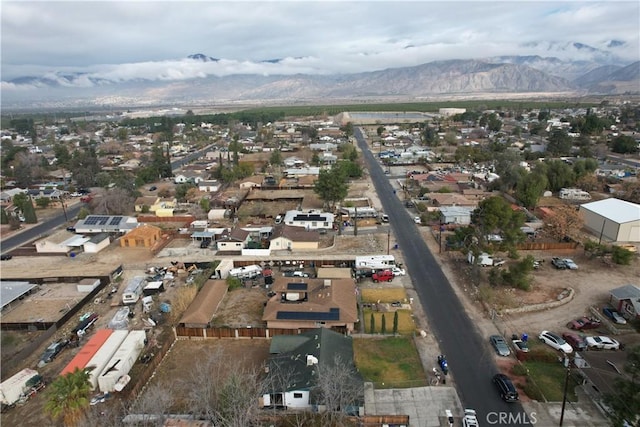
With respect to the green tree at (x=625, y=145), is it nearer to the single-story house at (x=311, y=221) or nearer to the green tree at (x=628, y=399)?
the single-story house at (x=311, y=221)

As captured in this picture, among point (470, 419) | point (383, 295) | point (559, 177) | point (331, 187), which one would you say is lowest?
point (383, 295)

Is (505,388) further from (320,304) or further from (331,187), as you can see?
(331,187)

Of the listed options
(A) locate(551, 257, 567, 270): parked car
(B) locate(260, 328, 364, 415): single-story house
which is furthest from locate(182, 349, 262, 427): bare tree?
(A) locate(551, 257, 567, 270): parked car

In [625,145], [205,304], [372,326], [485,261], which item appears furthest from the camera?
[625,145]

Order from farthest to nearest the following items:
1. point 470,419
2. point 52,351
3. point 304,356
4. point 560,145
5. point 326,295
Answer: point 560,145
point 326,295
point 52,351
point 304,356
point 470,419

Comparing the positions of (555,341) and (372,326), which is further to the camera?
(372,326)

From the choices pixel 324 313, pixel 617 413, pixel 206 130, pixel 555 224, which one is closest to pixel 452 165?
pixel 555 224

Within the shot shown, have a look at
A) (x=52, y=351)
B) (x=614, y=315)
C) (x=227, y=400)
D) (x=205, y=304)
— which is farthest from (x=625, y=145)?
→ (x=52, y=351)
